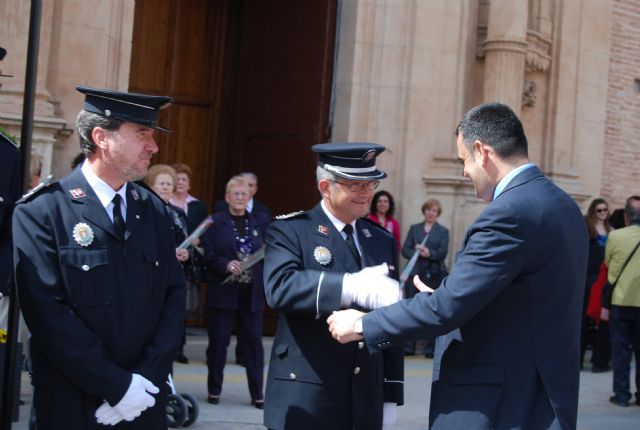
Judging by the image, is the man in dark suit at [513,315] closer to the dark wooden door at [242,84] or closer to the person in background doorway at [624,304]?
the person in background doorway at [624,304]

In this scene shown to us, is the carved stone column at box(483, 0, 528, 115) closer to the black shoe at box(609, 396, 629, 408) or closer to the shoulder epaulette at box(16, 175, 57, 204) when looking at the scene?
the black shoe at box(609, 396, 629, 408)

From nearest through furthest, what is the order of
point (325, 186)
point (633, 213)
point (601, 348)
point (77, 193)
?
point (77, 193)
point (325, 186)
point (633, 213)
point (601, 348)

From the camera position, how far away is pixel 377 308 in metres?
4.03

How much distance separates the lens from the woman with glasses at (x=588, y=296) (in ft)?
38.2

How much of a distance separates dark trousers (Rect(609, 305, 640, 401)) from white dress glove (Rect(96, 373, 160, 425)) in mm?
6995

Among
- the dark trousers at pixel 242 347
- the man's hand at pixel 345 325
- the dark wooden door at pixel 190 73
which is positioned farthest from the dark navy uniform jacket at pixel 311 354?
the dark wooden door at pixel 190 73

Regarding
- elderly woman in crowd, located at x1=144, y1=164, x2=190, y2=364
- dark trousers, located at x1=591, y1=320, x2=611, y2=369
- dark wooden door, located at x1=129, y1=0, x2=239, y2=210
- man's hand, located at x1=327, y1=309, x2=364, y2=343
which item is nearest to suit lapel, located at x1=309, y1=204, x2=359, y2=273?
man's hand, located at x1=327, y1=309, x2=364, y2=343

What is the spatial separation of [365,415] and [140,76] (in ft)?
27.6

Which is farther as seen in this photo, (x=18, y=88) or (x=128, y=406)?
(x=18, y=88)

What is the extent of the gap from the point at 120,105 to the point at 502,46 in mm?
9415

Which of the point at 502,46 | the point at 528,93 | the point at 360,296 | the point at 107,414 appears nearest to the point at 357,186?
the point at 360,296

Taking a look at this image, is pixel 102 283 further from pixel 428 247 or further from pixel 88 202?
pixel 428 247

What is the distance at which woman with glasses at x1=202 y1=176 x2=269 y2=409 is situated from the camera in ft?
26.7

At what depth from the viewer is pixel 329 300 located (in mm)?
4152
